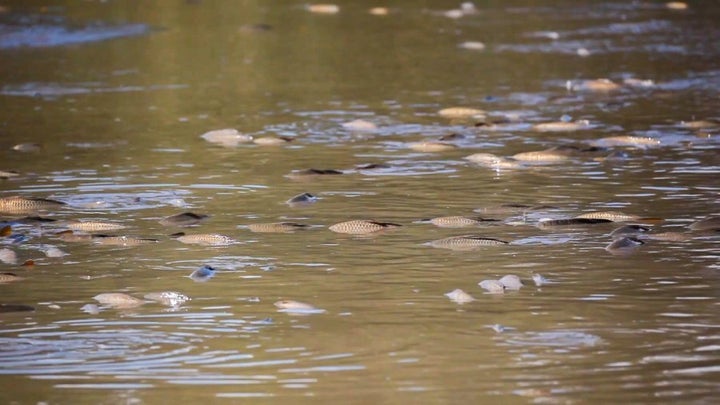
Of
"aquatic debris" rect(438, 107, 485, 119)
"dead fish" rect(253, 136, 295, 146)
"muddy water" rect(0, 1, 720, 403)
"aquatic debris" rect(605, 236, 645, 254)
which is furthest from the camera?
"aquatic debris" rect(438, 107, 485, 119)

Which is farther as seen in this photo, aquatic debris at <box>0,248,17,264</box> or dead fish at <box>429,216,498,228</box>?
dead fish at <box>429,216,498,228</box>

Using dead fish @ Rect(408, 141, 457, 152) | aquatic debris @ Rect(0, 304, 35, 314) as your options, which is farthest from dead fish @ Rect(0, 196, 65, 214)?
dead fish @ Rect(408, 141, 457, 152)

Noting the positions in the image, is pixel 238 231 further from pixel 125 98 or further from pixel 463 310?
pixel 125 98

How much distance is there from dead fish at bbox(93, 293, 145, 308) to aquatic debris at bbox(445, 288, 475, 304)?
4.58 feet

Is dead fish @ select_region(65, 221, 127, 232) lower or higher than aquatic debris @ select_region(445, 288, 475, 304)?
lower

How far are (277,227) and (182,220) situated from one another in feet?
2.04

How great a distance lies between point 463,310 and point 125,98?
27.6 ft

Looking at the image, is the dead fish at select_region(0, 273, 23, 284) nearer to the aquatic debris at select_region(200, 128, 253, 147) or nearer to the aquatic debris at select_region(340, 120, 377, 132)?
the aquatic debris at select_region(200, 128, 253, 147)

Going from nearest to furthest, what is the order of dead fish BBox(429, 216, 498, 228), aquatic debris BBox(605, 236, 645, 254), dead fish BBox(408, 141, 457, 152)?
aquatic debris BBox(605, 236, 645, 254), dead fish BBox(429, 216, 498, 228), dead fish BBox(408, 141, 457, 152)

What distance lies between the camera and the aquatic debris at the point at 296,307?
6402 millimetres

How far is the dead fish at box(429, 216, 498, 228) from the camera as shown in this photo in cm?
823

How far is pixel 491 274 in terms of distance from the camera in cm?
701

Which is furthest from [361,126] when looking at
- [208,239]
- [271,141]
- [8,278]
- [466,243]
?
[8,278]

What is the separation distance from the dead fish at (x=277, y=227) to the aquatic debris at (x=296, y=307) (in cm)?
172
